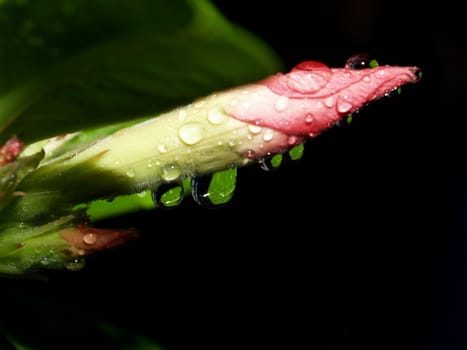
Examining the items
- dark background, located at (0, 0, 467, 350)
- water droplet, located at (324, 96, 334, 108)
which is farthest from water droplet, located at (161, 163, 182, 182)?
dark background, located at (0, 0, 467, 350)

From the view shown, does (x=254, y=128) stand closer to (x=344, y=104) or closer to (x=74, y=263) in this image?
(x=344, y=104)

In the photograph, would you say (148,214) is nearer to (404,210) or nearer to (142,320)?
(142,320)

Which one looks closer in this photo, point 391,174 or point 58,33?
point 58,33

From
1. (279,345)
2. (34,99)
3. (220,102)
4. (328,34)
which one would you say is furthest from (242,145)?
(328,34)

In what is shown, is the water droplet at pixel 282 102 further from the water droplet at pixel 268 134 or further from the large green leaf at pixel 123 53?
the large green leaf at pixel 123 53

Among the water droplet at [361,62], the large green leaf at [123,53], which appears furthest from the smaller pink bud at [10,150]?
the water droplet at [361,62]

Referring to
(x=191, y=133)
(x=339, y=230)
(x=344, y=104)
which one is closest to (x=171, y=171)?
(x=191, y=133)

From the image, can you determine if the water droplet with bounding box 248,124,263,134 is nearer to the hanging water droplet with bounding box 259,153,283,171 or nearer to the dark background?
the hanging water droplet with bounding box 259,153,283,171
